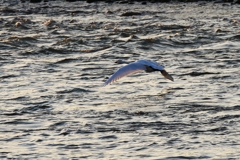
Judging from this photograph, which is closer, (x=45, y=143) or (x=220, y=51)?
(x=45, y=143)

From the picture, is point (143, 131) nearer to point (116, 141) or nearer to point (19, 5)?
point (116, 141)

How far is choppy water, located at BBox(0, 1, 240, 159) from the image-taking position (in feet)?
27.3

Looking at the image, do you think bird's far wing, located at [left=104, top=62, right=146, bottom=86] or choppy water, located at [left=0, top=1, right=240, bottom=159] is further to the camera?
bird's far wing, located at [left=104, top=62, right=146, bottom=86]

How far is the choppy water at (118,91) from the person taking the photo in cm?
833

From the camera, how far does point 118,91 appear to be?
11.7 metres

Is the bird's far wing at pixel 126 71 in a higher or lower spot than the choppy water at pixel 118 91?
higher

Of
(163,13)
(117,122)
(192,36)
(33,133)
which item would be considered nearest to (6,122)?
(33,133)

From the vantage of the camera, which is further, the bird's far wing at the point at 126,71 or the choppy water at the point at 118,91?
the bird's far wing at the point at 126,71

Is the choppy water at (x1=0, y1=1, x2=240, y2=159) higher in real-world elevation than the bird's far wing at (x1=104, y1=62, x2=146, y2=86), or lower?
lower

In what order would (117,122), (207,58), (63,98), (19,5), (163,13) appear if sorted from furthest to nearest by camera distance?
(19,5), (163,13), (207,58), (63,98), (117,122)

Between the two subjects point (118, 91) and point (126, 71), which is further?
point (118, 91)

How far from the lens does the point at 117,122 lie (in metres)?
9.43

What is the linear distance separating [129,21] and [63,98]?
12094 mm

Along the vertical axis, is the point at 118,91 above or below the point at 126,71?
below
